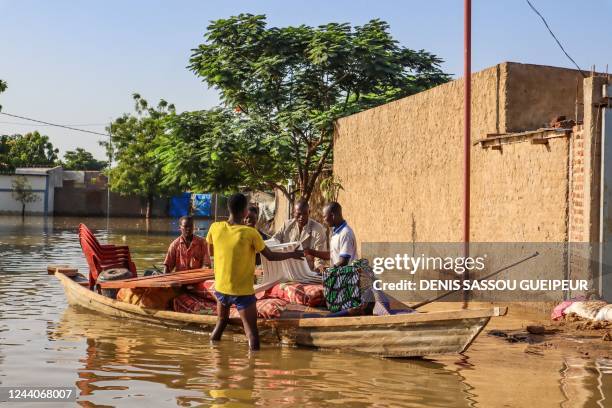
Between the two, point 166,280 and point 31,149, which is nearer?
point 166,280

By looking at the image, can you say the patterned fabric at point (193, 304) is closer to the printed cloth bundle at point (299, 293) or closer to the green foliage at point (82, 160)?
the printed cloth bundle at point (299, 293)

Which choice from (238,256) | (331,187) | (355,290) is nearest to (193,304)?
(238,256)

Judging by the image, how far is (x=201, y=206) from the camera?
4909cm

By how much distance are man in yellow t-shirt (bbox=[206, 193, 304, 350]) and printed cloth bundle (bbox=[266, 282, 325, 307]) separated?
78 cm

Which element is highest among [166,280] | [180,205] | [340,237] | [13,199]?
[13,199]

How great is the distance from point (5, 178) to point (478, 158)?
139 ft

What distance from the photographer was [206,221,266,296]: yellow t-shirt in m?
7.71

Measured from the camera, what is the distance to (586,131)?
30.3ft

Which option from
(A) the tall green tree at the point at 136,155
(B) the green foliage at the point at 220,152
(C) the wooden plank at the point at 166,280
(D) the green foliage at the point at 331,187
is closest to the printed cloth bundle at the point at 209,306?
(C) the wooden plank at the point at 166,280

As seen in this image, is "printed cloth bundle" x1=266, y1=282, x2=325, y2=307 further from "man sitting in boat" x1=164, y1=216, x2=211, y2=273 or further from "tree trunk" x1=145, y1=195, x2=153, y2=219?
"tree trunk" x1=145, y1=195, x2=153, y2=219

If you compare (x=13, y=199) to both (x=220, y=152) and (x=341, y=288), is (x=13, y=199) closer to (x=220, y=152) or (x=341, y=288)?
(x=220, y=152)

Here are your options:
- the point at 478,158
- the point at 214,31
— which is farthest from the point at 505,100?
the point at 214,31

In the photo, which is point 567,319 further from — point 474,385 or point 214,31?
point 214,31

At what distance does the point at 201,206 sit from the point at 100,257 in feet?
125
